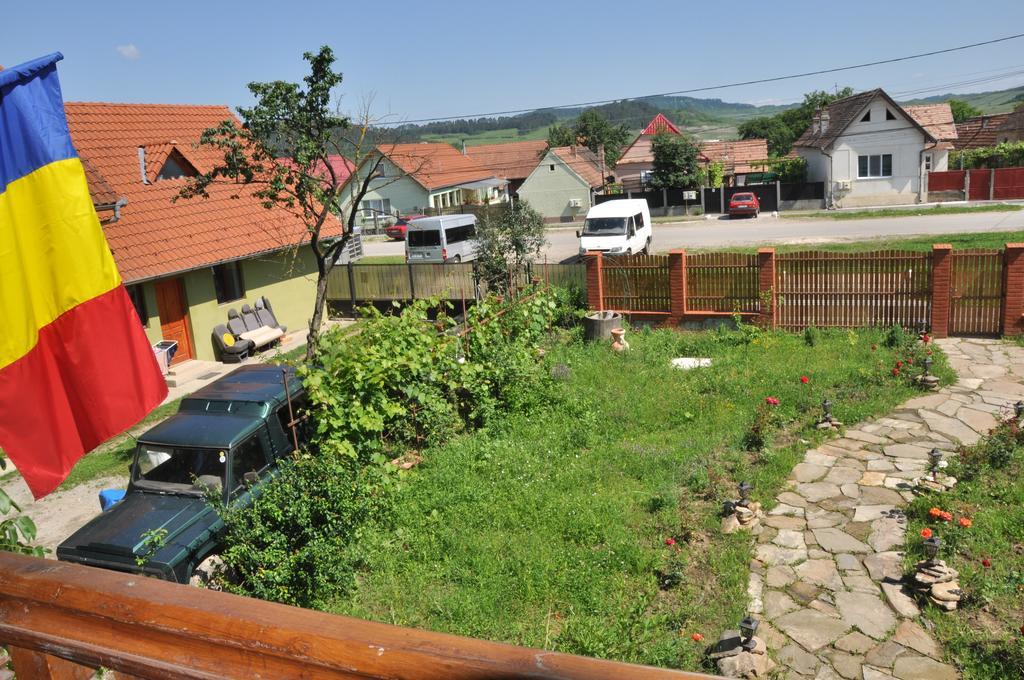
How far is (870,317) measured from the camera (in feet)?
48.1

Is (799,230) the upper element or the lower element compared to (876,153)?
lower

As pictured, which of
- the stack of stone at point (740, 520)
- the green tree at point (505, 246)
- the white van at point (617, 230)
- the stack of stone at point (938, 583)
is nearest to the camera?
the stack of stone at point (938, 583)

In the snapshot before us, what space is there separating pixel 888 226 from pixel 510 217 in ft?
62.4

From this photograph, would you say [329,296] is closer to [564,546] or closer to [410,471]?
[410,471]

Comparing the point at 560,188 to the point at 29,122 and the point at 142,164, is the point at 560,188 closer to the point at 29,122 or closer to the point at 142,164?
the point at 142,164

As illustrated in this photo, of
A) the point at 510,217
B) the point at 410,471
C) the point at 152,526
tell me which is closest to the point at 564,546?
the point at 410,471

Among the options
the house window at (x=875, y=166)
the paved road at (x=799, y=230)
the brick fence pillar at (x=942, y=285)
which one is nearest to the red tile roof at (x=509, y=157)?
the paved road at (x=799, y=230)

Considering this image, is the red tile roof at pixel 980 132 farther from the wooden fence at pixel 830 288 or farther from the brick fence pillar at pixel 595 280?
the brick fence pillar at pixel 595 280

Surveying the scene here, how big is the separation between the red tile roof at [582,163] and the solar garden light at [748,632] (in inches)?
1695

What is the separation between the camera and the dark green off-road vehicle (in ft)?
23.5

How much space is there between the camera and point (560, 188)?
4725cm

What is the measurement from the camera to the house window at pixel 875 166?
37.7 metres

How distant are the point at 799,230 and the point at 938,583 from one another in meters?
27.4

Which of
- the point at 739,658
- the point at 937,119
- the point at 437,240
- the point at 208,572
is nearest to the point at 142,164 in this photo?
the point at 437,240
